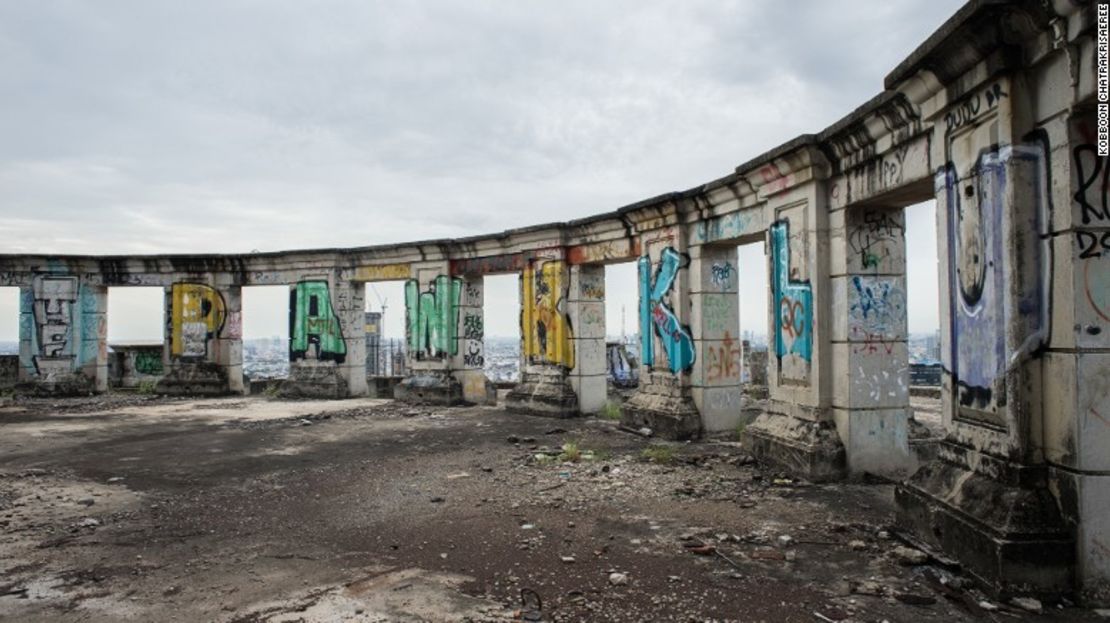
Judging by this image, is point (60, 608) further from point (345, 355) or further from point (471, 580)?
point (345, 355)

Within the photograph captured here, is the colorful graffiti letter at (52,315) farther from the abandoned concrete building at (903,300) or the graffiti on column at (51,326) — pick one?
the abandoned concrete building at (903,300)

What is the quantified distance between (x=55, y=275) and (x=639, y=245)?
15224 mm

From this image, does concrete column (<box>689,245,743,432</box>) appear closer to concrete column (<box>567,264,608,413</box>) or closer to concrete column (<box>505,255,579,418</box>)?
concrete column (<box>567,264,608,413</box>)

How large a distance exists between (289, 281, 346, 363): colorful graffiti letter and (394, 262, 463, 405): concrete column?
7.22 feet

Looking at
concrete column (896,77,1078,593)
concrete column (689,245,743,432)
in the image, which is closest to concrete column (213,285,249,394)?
concrete column (689,245,743,432)

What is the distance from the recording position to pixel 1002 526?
152 inches

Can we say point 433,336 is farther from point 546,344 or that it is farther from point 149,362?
point 149,362

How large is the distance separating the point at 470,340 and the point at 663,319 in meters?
5.97

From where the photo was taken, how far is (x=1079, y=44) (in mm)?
3660

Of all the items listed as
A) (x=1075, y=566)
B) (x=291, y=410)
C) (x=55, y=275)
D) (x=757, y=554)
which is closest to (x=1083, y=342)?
(x=1075, y=566)

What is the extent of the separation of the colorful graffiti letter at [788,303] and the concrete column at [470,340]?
817 centimetres

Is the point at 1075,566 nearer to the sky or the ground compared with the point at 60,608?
nearer to the sky

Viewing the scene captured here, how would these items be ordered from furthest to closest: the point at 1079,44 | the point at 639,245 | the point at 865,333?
the point at 639,245 → the point at 865,333 → the point at 1079,44

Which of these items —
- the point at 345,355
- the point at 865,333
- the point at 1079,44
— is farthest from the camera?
the point at 345,355
